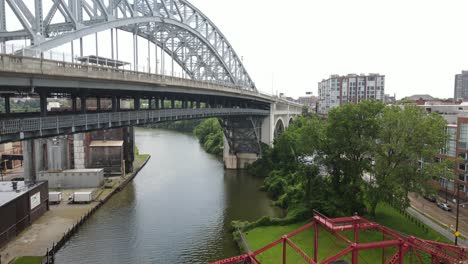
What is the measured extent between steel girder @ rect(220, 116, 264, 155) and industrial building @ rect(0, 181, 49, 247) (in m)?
27.0

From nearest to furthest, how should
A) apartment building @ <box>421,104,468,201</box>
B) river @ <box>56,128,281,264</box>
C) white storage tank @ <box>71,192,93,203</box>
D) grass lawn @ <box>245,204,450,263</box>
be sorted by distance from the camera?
grass lawn @ <box>245,204,450,263</box> → river @ <box>56,128,281,264</box> → white storage tank @ <box>71,192,93,203</box> → apartment building @ <box>421,104,468,201</box>

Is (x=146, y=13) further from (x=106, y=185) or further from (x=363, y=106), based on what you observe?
(x=363, y=106)

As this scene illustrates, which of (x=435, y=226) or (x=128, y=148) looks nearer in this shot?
(x=435, y=226)

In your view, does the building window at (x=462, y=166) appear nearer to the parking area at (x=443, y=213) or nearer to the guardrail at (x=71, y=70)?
the parking area at (x=443, y=213)

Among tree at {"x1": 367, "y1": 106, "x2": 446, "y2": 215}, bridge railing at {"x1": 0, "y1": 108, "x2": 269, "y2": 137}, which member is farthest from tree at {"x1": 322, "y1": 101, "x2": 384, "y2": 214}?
bridge railing at {"x1": 0, "y1": 108, "x2": 269, "y2": 137}

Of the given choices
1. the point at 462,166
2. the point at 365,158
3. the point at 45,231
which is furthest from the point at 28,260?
the point at 462,166

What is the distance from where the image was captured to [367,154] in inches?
922

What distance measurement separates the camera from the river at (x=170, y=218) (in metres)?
20.4

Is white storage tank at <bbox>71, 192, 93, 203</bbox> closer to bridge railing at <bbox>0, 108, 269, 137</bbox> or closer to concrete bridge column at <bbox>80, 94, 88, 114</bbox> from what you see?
bridge railing at <bbox>0, 108, 269, 137</bbox>

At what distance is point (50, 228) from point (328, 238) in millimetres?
16613

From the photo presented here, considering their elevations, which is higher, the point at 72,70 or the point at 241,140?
the point at 72,70

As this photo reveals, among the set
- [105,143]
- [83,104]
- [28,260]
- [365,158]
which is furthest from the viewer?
[105,143]

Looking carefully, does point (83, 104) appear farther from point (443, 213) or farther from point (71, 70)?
point (443, 213)

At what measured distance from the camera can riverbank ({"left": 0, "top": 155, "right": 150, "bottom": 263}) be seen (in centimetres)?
1902
